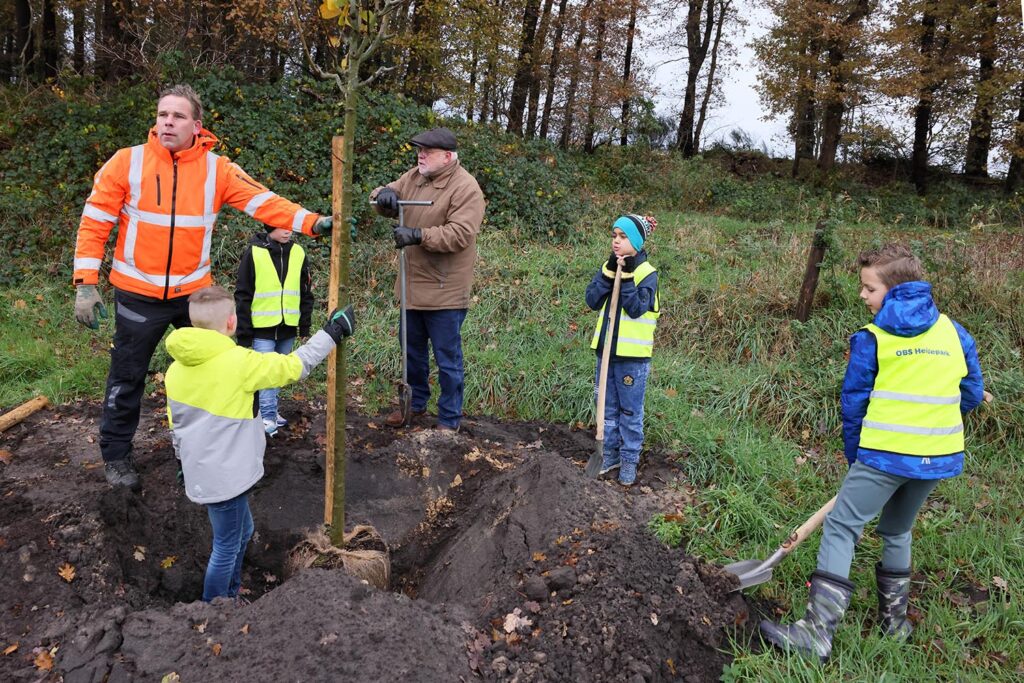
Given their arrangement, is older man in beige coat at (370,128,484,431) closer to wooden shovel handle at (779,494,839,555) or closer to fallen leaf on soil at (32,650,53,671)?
wooden shovel handle at (779,494,839,555)

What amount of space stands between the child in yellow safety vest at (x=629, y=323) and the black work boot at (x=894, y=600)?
1.54 m

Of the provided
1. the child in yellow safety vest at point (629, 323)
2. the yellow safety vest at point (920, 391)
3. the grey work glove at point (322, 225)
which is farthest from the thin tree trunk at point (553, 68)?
the yellow safety vest at point (920, 391)

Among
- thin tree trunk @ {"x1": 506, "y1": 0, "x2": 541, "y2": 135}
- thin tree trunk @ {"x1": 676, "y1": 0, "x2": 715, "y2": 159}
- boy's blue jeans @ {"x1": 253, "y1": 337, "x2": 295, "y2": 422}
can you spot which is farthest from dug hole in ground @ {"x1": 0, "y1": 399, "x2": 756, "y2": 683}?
thin tree trunk @ {"x1": 676, "y1": 0, "x2": 715, "y2": 159}

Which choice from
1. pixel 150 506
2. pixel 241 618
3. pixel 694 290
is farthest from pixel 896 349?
pixel 694 290

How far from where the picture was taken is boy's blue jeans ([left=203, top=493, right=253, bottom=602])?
3170mm

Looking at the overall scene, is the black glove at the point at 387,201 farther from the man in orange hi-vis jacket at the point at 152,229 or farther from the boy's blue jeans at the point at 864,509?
the boy's blue jeans at the point at 864,509

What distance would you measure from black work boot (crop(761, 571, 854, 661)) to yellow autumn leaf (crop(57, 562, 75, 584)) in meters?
3.17

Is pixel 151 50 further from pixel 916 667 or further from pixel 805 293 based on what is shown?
pixel 916 667

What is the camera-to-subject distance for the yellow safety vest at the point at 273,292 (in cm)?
454

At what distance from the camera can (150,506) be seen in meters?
3.91

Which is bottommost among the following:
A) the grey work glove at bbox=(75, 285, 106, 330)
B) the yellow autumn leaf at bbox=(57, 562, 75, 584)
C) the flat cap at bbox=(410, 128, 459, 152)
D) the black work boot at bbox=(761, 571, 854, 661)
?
the yellow autumn leaf at bbox=(57, 562, 75, 584)

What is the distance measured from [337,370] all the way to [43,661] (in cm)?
158

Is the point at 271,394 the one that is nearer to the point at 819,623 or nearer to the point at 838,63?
the point at 819,623

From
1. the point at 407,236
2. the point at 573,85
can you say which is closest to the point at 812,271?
the point at 407,236
